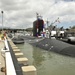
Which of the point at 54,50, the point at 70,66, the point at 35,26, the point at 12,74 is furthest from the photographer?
the point at 35,26

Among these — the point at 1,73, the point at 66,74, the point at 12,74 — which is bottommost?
the point at 66,74

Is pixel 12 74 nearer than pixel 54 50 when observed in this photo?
Yes

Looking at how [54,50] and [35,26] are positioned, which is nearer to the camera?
[54,50]

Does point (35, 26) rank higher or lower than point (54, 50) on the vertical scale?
higher

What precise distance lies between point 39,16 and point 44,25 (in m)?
5.01

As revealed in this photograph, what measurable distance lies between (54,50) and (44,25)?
31.2 meters

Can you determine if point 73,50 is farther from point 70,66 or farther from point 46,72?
point 46,72

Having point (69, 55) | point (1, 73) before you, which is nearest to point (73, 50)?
point (69, 55)

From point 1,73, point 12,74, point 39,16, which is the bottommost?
point 1,73

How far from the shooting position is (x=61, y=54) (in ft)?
63.9

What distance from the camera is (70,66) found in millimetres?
14766


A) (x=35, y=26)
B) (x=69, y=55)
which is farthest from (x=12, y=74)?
(x=35, y=26)

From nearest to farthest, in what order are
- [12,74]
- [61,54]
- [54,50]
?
1. [12,74]
2. [61,54]
3. [54,50]

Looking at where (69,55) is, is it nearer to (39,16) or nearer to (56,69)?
(56,69)
